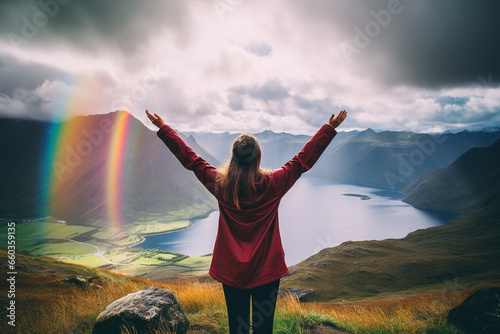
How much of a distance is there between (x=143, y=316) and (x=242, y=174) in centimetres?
413

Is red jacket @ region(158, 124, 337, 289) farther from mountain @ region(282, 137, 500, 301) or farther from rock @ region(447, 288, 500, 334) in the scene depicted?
mountain @ region(282, 137, 500, 301)

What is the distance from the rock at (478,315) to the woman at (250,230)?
565cm

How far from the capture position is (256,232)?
2.80 meters

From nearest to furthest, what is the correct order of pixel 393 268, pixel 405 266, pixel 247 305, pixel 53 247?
pixel 247 305
pixel 393 268
pixel 405 266
pixel 53 247

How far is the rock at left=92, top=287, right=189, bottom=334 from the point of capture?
4.79 metres

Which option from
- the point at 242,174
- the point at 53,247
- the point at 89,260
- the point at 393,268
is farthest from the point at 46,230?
the point at 242,174

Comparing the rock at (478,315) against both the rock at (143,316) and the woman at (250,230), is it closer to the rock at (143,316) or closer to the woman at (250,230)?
the woman at (250,230)

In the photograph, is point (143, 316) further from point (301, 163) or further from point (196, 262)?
point (196, 262)

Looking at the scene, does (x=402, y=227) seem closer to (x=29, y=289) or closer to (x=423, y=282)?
(x=423, y=282)

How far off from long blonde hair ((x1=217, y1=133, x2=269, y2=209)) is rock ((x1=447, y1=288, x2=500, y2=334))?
634cm

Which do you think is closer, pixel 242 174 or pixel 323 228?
pixel 242 174

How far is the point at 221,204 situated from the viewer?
2900 millimetres

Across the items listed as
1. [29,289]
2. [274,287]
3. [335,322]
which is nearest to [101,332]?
[274,287]

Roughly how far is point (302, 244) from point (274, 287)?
11791 cm
